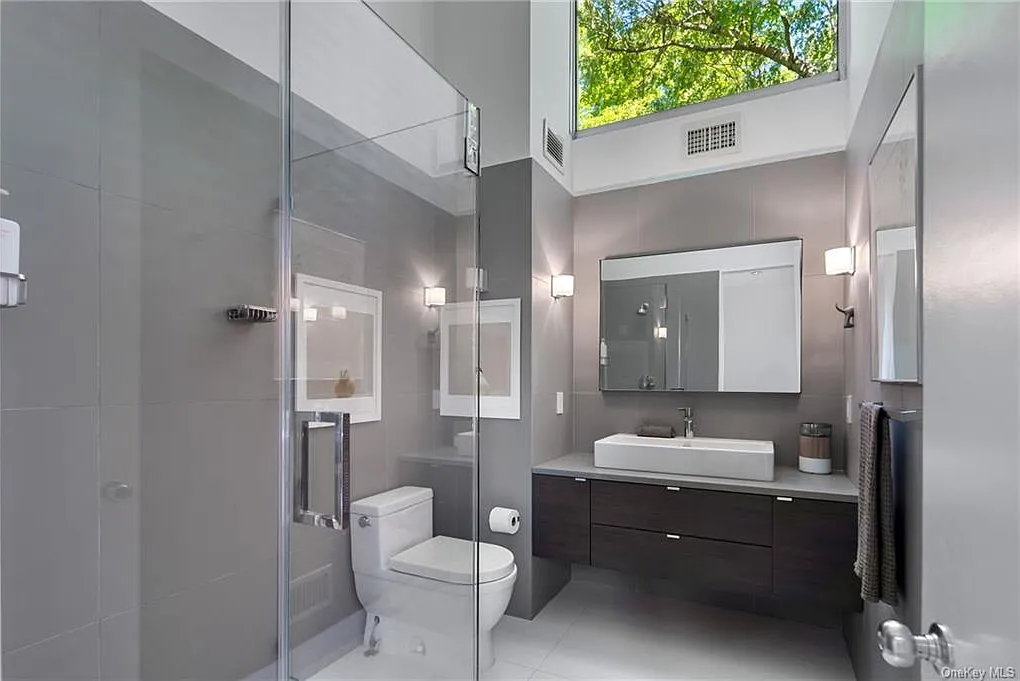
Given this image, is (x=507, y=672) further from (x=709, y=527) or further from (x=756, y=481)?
(x=756, y=481)

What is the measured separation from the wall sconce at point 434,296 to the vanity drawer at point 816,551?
5.11 feet

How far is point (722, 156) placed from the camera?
280cm

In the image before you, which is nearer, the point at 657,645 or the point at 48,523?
the point at 48,523

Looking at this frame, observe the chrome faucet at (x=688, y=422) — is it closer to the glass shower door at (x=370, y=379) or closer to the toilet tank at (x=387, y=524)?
the glass shower door at (x=370, y=379)

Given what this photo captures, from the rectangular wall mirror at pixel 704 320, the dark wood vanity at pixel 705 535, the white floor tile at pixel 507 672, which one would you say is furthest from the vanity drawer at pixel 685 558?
the rectangular wall mirror at pixel 704 320

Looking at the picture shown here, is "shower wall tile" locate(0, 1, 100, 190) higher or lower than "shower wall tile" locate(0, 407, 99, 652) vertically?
higher

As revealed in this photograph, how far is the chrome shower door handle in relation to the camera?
5.12 ft

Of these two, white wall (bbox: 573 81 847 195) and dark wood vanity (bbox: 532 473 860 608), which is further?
white wall (bbox: 573 81 847 195)

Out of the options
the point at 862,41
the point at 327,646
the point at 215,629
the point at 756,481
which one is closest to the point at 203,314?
the point at 215,629

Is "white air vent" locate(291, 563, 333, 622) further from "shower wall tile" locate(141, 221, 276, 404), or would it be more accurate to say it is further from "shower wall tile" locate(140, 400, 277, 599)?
"shower wall tile" locate(141, 221, 276, 404)

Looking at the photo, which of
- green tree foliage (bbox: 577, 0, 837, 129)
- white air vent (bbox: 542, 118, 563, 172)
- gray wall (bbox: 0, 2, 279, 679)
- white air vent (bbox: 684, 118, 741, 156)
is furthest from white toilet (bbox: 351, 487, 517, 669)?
green tree foliage (bbox: 577, 0, 837, 129)

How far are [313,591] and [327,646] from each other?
18 cm

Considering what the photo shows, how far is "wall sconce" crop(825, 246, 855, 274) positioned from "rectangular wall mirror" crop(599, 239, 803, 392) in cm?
29

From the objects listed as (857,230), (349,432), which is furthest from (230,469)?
(857,230)
